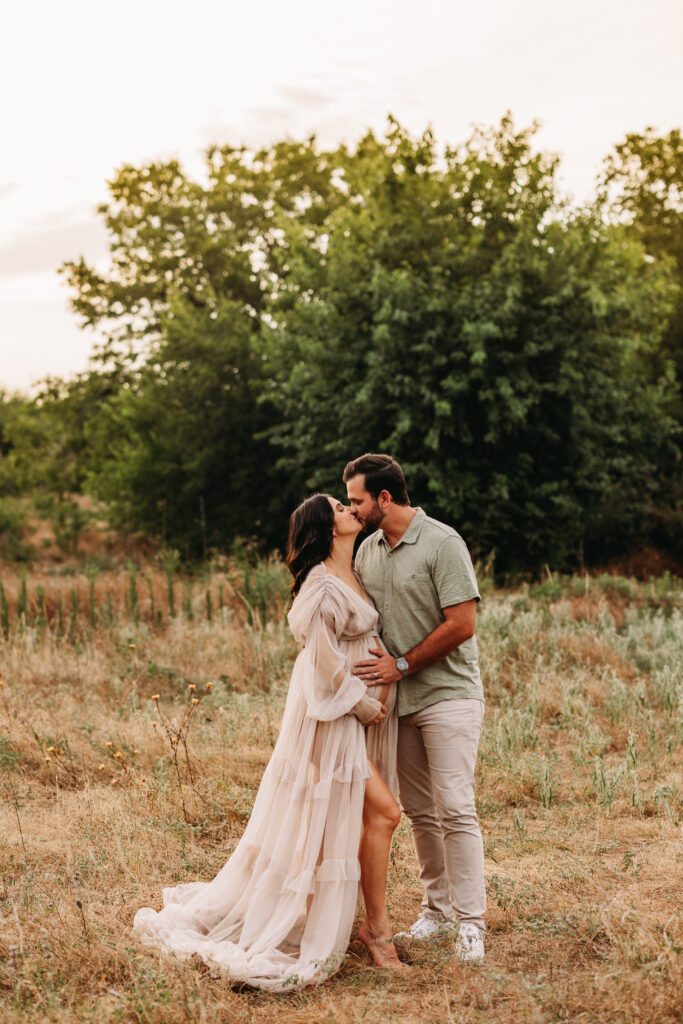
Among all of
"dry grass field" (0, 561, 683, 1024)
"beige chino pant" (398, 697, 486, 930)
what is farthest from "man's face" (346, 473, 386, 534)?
"dry grass field" (0, 561, 683, 1024)

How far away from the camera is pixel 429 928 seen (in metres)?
4.30

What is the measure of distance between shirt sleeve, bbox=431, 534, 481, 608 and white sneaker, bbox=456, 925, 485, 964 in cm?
136

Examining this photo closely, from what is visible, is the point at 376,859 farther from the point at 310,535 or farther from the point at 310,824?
the point at 310,535

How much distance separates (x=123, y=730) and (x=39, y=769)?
2.40 ft

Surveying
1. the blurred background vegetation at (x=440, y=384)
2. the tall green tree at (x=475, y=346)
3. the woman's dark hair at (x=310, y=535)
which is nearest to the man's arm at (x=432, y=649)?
the woman's dark hair at (x=310, y=535)

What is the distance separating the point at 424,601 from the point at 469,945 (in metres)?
1.43

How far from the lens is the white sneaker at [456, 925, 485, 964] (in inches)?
156

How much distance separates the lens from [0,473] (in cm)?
3109

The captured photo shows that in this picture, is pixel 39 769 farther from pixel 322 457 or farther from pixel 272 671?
pixel 322 457

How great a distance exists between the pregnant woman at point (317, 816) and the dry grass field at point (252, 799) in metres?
0.16

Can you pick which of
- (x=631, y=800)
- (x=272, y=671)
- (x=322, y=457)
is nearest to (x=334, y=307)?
(x=322, y=457)

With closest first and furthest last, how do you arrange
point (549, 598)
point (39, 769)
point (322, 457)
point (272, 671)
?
point (39, 769) → point (272, 671) → point (549, 598) → point (322, 457)

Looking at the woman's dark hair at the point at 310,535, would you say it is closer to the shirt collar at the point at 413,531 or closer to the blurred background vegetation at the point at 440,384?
the shirt collar at the point at 413,531

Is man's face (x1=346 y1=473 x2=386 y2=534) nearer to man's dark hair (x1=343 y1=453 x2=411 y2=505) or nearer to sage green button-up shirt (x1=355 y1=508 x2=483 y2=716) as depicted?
man's dark hair (x1=343 y1=453 x2=411 y2=505)
